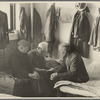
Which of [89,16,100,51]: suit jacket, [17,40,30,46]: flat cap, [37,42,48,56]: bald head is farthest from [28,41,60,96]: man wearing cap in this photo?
[89,16,100,51]: suit jacket

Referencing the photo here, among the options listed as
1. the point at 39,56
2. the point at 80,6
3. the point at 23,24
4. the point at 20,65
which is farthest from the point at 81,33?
the point at 20,65

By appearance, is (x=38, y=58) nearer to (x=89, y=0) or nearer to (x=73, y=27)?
(x=73, y=27)

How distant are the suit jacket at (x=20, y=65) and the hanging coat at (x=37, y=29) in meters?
0.20

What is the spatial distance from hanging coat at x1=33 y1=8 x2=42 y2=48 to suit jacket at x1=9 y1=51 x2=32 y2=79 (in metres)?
0.20

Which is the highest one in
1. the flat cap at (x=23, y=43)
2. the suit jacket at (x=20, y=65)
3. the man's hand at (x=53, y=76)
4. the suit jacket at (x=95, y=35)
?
the suit jacket at (x=95, y=35)

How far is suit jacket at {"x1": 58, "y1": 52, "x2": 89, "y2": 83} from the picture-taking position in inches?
127

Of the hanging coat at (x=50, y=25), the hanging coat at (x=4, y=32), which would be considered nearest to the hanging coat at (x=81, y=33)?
the hanging coat at (x=50, y=25)

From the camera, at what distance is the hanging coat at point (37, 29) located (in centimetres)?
323

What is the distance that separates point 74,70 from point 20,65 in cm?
62

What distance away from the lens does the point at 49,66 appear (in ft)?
10.7

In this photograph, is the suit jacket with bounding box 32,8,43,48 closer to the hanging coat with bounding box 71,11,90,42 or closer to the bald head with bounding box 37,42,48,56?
the bald head with bounding box 37,42,48,56

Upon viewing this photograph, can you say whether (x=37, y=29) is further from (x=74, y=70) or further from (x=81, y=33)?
(x=74, y=70)

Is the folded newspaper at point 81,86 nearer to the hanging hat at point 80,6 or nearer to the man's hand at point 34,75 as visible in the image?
the man's hand at point 34,75

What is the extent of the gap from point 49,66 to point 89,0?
0.88 metres
